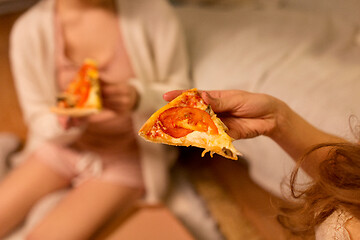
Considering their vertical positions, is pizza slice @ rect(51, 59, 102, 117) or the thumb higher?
the thumb

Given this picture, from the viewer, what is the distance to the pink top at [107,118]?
0.73 meters

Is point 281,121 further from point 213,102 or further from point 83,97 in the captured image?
point 83,97

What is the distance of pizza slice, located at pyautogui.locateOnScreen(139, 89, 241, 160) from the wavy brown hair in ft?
0.41

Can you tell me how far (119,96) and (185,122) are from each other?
1.17 feet

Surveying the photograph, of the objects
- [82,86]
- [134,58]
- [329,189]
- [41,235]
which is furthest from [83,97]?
[329,189]

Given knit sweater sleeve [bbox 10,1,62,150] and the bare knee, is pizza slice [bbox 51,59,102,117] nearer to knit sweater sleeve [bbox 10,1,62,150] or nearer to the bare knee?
knit sweater sleeve [bbox 10,1,62,150]

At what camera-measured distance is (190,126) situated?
1.12 ft

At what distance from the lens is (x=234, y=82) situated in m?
0.62

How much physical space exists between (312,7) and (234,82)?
1.06 feet

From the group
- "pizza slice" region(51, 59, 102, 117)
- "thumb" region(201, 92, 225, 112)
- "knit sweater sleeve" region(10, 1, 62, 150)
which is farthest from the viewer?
"knit sweater sleeve" region(10, 1, 62, 150)

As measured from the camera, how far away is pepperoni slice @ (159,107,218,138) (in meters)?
0.34

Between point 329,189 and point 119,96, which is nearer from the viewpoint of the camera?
point 329,189

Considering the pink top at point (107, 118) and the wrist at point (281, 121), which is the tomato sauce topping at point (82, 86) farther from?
the wrist at point (281, 121)

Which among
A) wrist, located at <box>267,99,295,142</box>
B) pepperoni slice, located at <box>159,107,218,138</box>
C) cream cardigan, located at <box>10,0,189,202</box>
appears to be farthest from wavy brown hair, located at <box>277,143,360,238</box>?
cream cardigan, located at <box>10,0,189,202</box>
